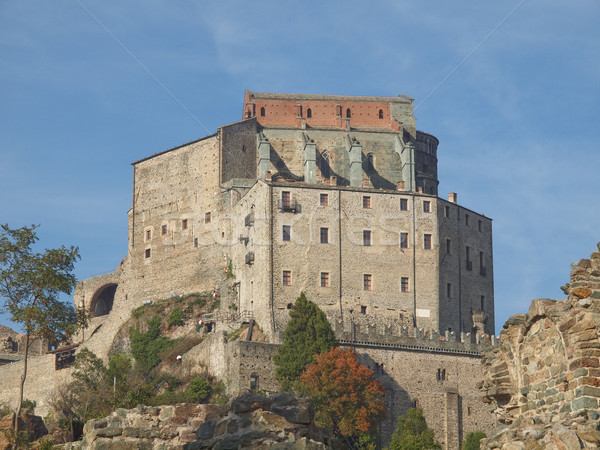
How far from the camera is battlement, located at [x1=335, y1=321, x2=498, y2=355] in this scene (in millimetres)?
72562

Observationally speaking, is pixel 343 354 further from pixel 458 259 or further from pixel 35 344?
pixel 35 344

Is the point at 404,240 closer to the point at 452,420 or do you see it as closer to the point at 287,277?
the point at 287,277

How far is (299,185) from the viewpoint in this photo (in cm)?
7975

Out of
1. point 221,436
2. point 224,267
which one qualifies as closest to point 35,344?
point 224,267

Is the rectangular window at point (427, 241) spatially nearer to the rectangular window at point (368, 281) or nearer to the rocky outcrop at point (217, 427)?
the rectangular window at point (368, 281)

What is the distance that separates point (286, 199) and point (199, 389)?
16.4m

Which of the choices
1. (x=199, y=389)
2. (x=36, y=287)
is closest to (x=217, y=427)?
(x=36, y=287)

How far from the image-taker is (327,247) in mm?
78625

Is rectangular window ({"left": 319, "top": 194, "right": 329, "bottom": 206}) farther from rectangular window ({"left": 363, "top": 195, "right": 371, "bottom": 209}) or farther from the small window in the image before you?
the small window

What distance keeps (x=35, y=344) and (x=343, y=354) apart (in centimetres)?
4147

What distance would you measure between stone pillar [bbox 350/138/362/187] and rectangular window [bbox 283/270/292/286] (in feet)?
42.4

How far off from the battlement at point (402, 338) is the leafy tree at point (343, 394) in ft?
18.6

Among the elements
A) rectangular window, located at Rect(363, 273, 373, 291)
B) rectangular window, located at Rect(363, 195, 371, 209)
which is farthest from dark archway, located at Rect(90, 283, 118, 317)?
rectangular window, located at Rect(363, 273, 373, 291)

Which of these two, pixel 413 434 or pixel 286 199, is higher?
pixel 286 199
